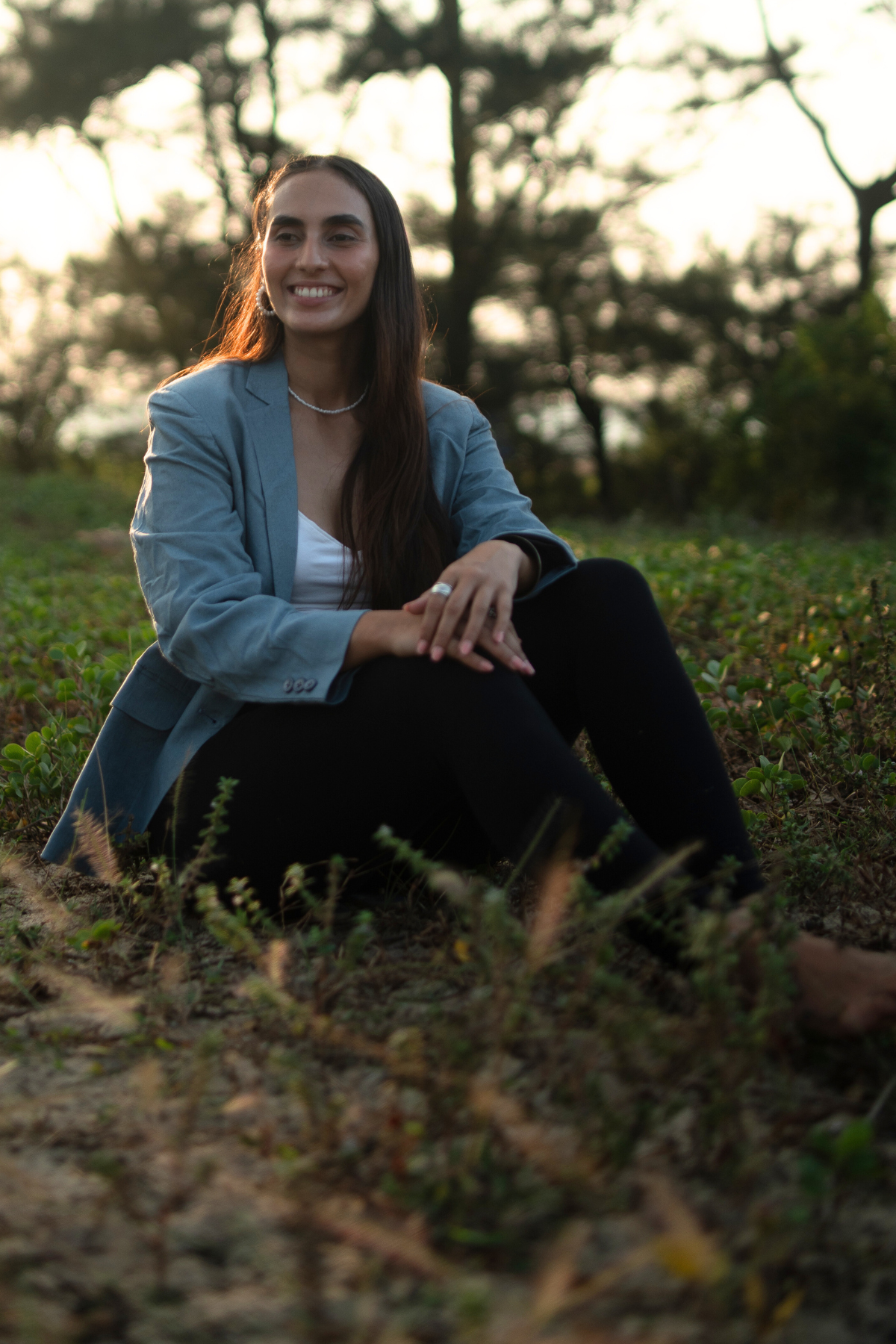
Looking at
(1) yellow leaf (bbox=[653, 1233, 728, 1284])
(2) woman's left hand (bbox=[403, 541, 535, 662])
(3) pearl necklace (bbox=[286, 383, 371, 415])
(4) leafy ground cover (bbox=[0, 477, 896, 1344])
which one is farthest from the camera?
(3) pearl necklace (bbox=[286, 383, 371, 415])

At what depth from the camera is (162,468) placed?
2.14 metres

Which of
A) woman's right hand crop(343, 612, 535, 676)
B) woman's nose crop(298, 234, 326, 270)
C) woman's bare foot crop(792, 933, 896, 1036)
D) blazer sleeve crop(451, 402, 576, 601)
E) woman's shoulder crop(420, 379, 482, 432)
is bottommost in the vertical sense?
woman's bare foot crop(792, 933, 896, 1036)

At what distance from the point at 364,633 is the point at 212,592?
31 cm

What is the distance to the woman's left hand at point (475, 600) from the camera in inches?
70.7

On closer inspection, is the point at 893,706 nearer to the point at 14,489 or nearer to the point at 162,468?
the point at 162,468

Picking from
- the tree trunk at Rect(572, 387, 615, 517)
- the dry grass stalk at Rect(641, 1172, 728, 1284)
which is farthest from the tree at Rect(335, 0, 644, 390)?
the dry grass stalk at Rect(641, 1172, 728, 1284)

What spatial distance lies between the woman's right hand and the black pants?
0.08 ft

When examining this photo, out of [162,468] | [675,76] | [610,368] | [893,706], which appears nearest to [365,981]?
[162,468]

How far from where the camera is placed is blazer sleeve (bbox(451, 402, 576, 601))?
2137mm

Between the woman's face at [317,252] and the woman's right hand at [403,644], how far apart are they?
0.81 metres

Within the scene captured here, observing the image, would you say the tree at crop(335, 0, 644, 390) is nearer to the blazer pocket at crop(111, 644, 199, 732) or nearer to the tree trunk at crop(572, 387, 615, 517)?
the tree trunk at crop(572, 387, 615, 517)

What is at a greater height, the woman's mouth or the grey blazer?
the woman's mouth

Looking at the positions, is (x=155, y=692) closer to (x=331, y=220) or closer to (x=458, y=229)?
(x=331, y=220)

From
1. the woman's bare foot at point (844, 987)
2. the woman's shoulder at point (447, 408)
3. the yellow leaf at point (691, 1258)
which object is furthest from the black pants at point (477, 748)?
the yellow leaf at point (691, 1258)
